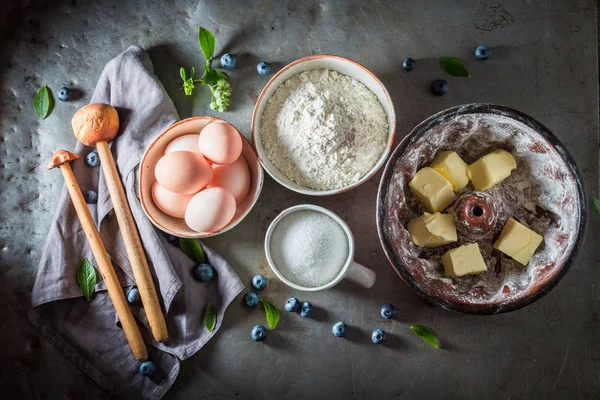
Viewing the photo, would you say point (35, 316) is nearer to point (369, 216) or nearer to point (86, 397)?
point (86, 397)

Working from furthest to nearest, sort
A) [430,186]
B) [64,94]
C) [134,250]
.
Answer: [64,94] < [134,250] < [430,186]

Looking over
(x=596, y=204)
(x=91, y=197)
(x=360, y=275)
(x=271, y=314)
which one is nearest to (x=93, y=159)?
(x=91, y=197)

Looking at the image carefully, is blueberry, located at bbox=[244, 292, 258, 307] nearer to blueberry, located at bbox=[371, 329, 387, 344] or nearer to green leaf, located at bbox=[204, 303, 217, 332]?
green leaf, located at bbox=[204, 303, 217, 332]

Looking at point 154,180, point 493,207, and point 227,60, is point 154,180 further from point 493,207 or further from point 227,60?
point 493,207

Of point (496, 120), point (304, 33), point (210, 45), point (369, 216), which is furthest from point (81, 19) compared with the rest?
point (496, 120)

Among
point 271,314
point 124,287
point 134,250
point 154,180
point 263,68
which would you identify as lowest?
point 271,314

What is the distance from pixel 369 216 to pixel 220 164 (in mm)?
405

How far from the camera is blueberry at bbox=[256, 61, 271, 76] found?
1263mm

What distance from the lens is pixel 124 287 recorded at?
1240mm

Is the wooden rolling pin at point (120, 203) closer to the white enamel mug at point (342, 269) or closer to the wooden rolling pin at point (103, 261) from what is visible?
the wooden rolling pin at point (103, 261)

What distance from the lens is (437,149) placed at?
1.11 meters

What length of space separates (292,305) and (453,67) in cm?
72

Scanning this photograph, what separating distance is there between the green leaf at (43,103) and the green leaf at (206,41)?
0.42 metres

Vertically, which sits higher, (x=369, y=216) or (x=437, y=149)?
(x=437, y=149)
